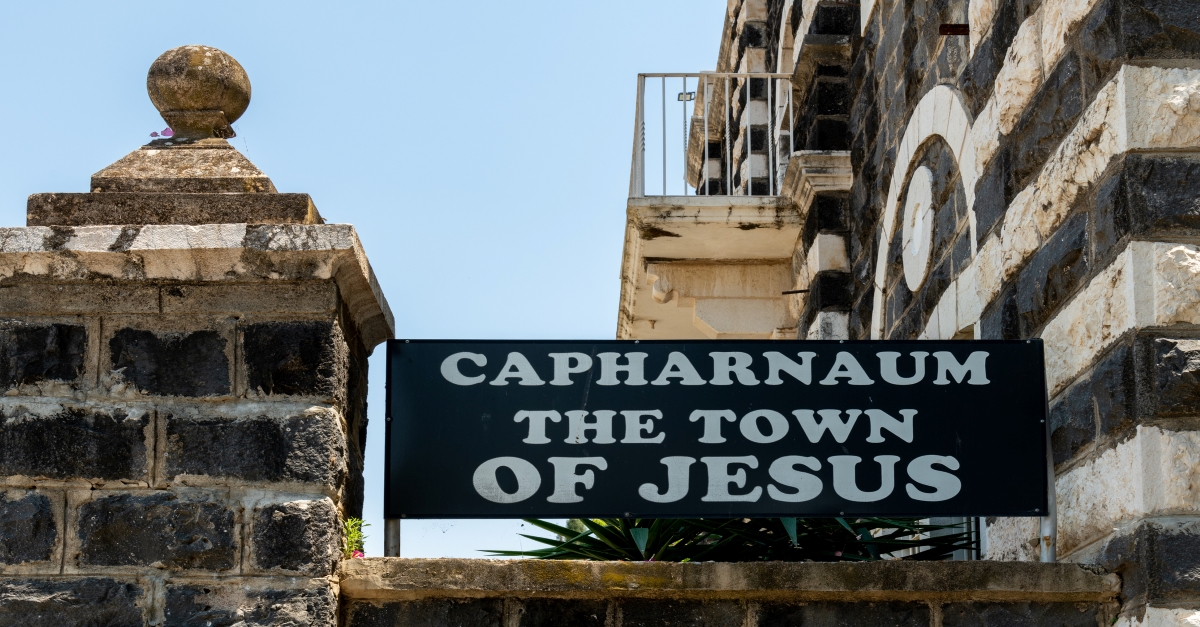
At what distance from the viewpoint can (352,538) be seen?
377cm

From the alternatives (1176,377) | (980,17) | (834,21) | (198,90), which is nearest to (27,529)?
(198,90)

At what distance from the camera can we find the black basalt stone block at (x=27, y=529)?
3.48 metres

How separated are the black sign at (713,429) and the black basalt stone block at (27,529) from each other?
901 millimetres

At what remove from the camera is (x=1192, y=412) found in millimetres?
3504

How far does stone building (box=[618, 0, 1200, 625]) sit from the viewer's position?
11.6 ft

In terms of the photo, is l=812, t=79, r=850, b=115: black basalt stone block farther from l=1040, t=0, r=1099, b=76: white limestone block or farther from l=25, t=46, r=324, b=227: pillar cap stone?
l=25, t=46, r=324, b=227: pillar cap stone

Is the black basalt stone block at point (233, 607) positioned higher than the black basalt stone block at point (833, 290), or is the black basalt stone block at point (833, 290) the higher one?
the black basalt stone block at point (833, 290)

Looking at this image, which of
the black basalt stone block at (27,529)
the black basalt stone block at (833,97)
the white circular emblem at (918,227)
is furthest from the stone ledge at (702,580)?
the black basalt stone block at (833,97)

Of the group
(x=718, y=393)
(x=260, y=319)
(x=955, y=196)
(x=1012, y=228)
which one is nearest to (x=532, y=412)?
(x=718, y=393)

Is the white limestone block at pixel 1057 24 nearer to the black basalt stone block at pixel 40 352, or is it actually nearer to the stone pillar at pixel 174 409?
the stone pillar at pixel 174 409

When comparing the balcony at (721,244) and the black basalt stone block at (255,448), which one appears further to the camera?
the balcony at (721,244)

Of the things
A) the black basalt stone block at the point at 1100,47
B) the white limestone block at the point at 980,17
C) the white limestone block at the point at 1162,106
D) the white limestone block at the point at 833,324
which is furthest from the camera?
the white limestone block at the point at 833,324

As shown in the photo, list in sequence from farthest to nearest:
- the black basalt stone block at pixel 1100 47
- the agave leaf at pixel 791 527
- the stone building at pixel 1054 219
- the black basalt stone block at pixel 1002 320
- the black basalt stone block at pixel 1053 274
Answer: the black basalt stone block at pixel 1002 320 → the agave leaf at pixel 791 527 → the black basalt stone block at pixel 1053 274 → the black basalt stone block at pixel 1100 47 → the stone building at pixel 1054 219

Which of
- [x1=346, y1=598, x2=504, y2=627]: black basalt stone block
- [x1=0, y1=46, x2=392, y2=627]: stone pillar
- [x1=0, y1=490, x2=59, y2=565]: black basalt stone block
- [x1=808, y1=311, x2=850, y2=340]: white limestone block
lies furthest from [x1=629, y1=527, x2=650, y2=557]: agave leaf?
[x1=808, y1=311, x2=850, y2=340]: white limestone block
